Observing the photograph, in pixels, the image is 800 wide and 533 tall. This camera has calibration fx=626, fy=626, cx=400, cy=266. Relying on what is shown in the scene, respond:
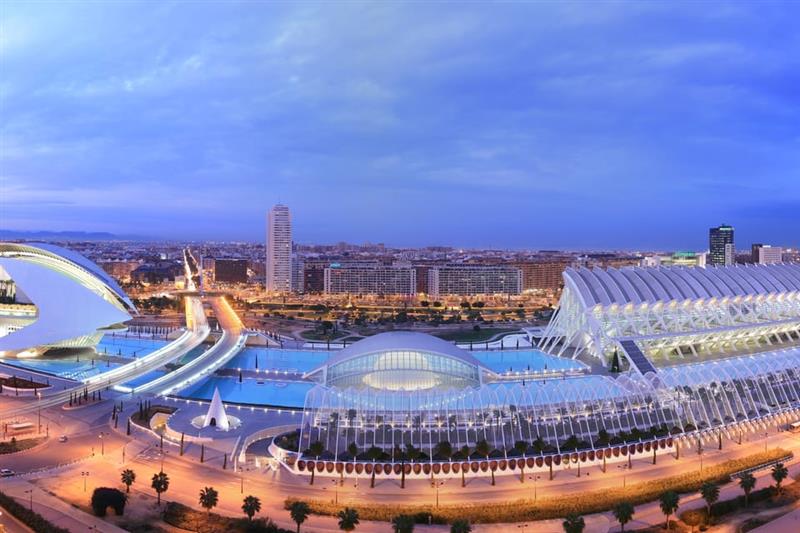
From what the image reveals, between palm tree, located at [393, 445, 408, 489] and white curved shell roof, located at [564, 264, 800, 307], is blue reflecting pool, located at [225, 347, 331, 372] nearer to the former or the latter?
palm tree, located at [393, 445, 408, 489]

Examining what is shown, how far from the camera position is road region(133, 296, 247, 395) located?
28.7 metres

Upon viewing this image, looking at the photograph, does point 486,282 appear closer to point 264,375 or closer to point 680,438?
point 264,375

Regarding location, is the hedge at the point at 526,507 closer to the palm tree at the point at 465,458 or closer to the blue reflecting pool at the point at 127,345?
the palm tree at the point at 465,458

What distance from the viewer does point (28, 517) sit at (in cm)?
1540

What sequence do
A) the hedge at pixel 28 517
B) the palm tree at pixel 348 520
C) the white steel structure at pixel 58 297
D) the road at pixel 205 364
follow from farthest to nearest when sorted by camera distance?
the white steel structure at pixel 58 297, the road at pixel 205 364, the hedge at pixel 28 517, the palm tree at pixel 348 520

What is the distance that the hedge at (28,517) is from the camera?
14906 millimetres

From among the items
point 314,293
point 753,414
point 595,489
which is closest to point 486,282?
point 314,293

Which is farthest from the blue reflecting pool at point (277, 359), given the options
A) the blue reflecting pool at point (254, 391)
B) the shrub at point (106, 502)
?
the shrub at point (106, 502)

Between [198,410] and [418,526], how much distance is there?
12059 mm

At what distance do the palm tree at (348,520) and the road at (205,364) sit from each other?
15.4 metres

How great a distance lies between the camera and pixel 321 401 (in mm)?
20797

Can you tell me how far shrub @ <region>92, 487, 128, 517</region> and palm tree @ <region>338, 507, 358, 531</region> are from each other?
19.1 feet

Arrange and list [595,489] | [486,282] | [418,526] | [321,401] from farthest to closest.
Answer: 1. [486,282]
2. [321,401]
3. [595,489]
4. [418,526]

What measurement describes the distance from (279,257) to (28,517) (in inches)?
2994
